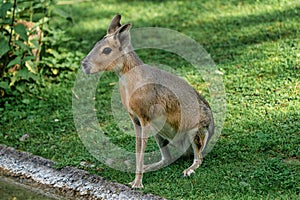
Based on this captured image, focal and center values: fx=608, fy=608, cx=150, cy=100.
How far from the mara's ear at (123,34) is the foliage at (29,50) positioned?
7.37 ft

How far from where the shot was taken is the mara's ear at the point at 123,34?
4.64m

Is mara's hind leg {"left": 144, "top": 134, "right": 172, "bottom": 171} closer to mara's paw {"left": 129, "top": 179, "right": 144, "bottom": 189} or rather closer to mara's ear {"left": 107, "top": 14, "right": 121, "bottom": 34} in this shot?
mara's paw {"left": 129, "top": 179, "right": 144, "bottom": 189}

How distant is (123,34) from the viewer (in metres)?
4.68

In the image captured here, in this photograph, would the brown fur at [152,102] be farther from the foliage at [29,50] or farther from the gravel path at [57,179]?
the foliage at [29,50]

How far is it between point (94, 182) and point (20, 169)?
32.8 inches

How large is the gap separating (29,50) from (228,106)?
2.43 m

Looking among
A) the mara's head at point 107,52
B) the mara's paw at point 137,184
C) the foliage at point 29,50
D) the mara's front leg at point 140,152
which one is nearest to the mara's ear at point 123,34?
the mara's head at point 107,52

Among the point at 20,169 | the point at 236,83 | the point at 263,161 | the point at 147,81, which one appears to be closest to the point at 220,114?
the point at 236,83

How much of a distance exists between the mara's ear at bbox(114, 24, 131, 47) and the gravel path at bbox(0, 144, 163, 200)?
117 cm

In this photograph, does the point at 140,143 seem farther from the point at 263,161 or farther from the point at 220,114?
the point at 220,114

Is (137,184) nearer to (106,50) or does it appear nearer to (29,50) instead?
(106,50)

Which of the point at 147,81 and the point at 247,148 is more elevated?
the point at 147,81

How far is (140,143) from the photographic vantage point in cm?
506

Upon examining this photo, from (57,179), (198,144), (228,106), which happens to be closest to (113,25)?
(198,144)
